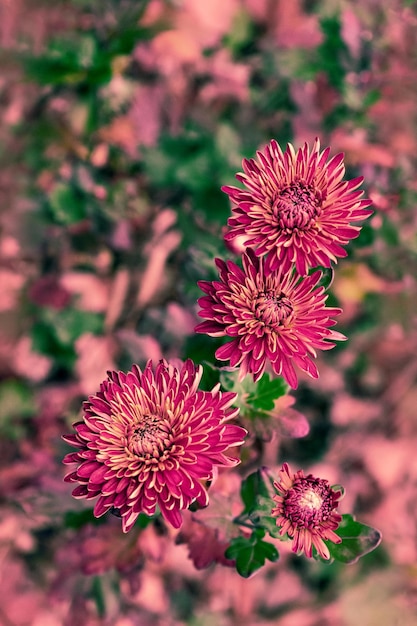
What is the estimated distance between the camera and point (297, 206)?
4.16 feet

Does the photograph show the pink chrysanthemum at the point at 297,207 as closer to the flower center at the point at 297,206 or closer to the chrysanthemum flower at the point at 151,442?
the flower center at the point at 297,206

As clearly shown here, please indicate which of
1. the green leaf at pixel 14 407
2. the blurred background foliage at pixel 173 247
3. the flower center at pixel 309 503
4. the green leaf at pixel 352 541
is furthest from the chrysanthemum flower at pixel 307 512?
the green leaf at pixel 14 407

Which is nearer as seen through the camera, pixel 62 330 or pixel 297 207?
pixel 297 207

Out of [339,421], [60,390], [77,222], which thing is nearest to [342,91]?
[77,222]

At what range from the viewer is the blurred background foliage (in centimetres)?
239

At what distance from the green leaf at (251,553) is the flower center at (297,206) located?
0.74 m

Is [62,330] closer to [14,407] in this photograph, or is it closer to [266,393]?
[14,407]

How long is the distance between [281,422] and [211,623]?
4.45 feet

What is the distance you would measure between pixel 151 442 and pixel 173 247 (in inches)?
59.7

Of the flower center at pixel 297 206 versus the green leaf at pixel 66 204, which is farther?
the green leaf at pixel 66 204

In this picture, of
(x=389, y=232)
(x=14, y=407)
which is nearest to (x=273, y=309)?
(x=389, y=232)

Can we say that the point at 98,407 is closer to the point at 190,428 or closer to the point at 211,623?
the point at 190,428

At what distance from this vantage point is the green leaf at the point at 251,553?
137 cm

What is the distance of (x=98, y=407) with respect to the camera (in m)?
1.22
